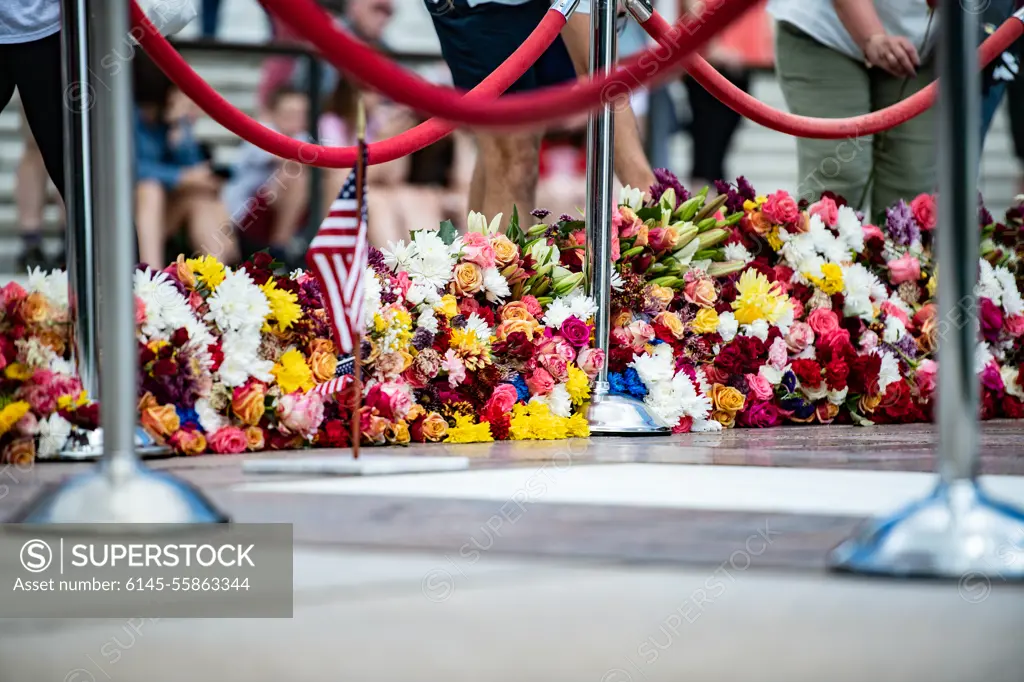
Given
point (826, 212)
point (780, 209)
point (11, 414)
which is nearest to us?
point (11, 414)

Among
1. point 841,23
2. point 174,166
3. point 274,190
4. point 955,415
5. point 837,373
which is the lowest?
point 837,373

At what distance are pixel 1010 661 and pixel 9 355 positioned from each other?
1.84 m

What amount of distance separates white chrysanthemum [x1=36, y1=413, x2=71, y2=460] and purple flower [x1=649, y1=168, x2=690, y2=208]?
1621mm

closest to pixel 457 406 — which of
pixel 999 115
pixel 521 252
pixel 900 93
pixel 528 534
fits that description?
pixel 521 252

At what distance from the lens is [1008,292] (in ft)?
12.6

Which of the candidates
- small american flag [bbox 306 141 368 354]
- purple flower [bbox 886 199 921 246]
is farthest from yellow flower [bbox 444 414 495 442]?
purple flower [bbox 886 199 921 246]

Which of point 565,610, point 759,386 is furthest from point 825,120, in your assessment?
point 565,610

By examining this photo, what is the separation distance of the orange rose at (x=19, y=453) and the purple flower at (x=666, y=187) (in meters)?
1.68

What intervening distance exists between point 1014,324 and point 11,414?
8.45 feet

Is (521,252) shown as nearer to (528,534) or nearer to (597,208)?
(597,208)

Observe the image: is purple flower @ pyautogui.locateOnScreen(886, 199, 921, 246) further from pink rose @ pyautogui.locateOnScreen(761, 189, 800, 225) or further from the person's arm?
the person's arm

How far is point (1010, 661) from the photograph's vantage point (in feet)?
4.33

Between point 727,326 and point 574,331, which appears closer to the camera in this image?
point 574,331

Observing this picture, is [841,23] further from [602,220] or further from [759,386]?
[602,220]
